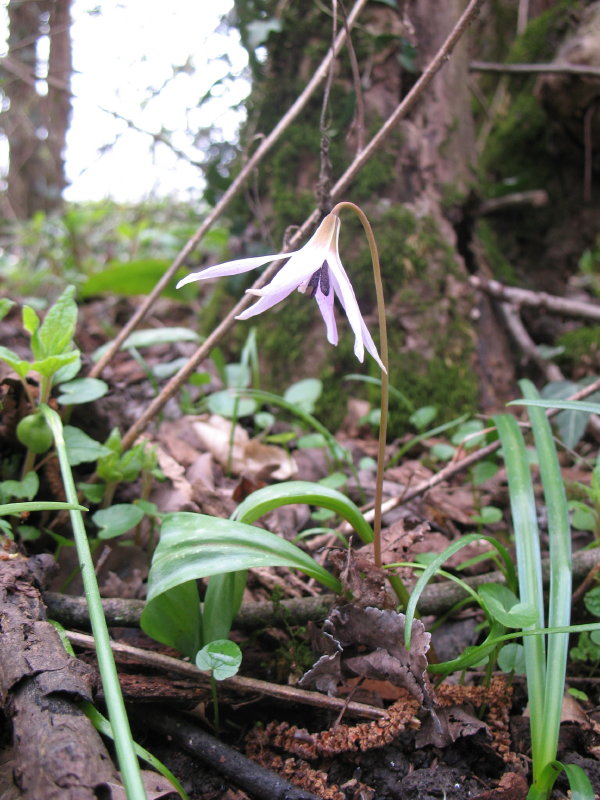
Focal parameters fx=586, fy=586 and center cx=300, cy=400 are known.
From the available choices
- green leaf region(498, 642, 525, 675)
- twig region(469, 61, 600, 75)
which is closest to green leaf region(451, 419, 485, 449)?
green leaf region(498, 642, 525, 675)

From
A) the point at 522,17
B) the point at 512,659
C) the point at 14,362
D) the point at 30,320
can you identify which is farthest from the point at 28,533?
the point at 522,17

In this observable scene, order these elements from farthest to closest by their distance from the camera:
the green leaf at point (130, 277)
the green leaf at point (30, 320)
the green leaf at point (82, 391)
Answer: the green leaf at point (130, 277)
the green leaf at point (82, 391)
the green leaf at point (30, 320)

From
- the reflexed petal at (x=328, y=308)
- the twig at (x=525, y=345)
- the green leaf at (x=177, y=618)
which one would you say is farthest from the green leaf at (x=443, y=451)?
the green leaf at (x=177, y=618)

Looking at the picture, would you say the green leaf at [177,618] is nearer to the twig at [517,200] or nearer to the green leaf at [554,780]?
the green leaf at [554,780]

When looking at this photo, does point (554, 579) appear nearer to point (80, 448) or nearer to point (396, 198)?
point (80, 448)

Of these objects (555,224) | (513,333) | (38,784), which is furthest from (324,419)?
(555,224)

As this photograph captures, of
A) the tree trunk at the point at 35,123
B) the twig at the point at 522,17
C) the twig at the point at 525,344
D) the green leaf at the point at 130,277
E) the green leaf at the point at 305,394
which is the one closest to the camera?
Answer: the green leaf at the point at 305,394

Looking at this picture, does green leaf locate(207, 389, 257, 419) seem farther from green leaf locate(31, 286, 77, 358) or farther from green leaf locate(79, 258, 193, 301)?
green leaf locate(79, 258, 193, 301)
